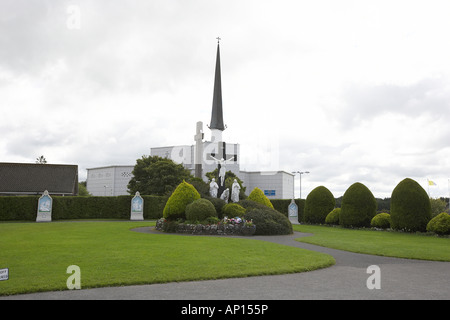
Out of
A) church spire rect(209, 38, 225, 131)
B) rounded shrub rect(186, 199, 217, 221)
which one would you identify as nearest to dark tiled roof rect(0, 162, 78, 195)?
church spire rect(209, 38, 225, 131)

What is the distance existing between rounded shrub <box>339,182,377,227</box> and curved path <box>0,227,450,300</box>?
18523mm

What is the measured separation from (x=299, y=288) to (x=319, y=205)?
2539cm

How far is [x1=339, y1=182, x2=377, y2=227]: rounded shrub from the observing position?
26.7 metres

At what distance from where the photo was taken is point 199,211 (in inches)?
756

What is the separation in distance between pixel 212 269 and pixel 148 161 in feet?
139

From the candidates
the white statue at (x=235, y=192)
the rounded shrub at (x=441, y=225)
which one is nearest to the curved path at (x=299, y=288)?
the rounded shrub at (x=441, y=225)

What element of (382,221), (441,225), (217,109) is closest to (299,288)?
(441,225)

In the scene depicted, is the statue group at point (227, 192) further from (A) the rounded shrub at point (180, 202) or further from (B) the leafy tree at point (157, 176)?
(B) the leafy tree at point (157, 176)

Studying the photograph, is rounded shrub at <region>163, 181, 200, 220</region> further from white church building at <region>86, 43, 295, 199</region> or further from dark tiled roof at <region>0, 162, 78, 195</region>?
white church building at <region>86, 43, 295, 199</region>

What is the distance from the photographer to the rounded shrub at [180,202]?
2033 centimetres

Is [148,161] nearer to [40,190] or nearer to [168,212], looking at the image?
[40,190]

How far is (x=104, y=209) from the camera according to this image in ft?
109
